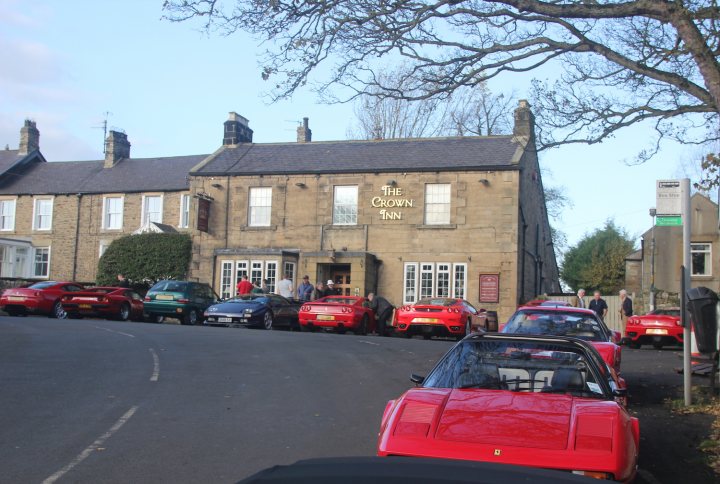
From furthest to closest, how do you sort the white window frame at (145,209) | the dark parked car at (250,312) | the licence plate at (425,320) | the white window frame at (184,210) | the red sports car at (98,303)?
1. the white window frame at (145,209)
2. the white window frame at (184,210)
3. the red sports car at (98,303)
4. the dark parked car at (250,312)
5. the licence plate at (425,320)

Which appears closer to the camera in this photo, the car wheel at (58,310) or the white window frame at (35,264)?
the car wheel at (58,310)

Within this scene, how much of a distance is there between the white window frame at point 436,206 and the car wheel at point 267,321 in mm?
10496

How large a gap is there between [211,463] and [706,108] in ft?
27.9

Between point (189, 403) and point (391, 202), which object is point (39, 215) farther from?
point (189, 403)

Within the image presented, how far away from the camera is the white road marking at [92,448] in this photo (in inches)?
253

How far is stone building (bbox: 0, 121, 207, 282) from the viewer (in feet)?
135

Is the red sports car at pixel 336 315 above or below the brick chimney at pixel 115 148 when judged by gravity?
below

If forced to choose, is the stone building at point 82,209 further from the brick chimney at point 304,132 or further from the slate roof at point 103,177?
the brick chimney at point 304,132

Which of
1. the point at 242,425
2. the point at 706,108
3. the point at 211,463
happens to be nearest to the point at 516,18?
the point at 706,108

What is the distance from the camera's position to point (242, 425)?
28.0 feet

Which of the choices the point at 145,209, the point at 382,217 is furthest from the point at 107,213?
the point at 382,217

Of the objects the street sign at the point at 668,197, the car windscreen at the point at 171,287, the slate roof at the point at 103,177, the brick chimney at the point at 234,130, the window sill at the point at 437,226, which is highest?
the brick chimney at the point at 234,130

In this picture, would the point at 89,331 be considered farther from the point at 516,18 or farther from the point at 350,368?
the point at 516,18

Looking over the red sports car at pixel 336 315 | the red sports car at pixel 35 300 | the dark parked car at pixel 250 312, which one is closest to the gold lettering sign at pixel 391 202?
the dark parked car at pixel 250 312
